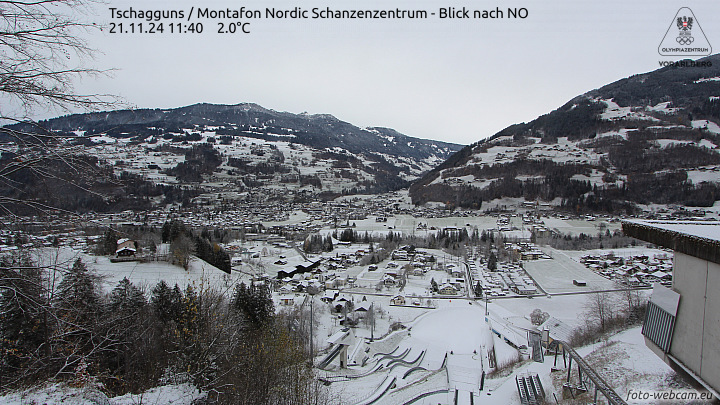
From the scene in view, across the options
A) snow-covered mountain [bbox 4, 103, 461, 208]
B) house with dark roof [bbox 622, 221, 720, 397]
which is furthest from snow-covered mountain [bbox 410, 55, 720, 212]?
house with dark roof [bbox 622, 221, 720, 397]

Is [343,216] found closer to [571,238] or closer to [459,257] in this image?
[459,257]

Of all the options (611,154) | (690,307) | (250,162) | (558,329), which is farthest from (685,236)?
(250,162)

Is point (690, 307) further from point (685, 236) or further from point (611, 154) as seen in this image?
point (611, 154)

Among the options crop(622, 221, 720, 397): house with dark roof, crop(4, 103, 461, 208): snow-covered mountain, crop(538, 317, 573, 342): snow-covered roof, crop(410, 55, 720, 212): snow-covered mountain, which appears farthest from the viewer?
crop(4, 103, 461, 208): snow-covered mountain

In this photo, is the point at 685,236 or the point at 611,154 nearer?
the point at 685,236

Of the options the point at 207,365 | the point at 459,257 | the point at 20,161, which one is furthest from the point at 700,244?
the point at 459,257

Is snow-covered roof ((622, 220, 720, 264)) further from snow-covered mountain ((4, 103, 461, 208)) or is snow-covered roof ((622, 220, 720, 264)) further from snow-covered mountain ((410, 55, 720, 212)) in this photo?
snow-covered mountain ((410, 55, 720, 212))
